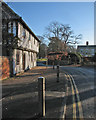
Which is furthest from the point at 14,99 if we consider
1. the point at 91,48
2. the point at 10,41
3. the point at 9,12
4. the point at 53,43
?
the point at 91,48

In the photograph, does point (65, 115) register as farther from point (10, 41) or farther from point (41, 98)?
point (10, 41)

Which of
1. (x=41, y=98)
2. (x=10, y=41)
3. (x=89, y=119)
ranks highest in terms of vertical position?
(x=10, y=41)

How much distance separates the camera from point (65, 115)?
380 cm

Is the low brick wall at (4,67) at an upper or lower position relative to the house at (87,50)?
lower

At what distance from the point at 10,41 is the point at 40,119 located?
8780 millimetres

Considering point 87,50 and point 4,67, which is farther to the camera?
point 87,50

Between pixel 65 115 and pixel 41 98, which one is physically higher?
pixel 41 98

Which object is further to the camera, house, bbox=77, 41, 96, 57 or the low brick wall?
house, bbox=77, 41, 96, 57

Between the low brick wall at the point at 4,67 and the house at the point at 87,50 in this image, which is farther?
the house at the point at 87,50

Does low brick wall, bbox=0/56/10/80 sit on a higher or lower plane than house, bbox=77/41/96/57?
lower

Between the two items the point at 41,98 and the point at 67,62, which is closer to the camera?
the point at 41,98

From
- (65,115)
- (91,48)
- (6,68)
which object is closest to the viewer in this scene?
(65,115)

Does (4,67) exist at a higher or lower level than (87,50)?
lower

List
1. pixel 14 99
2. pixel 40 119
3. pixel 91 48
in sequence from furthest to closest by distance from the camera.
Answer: pixel 91 48 → pixel 14 99 → pixel 40 119
